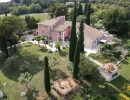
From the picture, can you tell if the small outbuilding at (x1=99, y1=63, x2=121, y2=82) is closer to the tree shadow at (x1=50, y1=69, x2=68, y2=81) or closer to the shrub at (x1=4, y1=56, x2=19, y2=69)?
the tree shadow at (x1=50, y1=69, x2=68, y2=81)

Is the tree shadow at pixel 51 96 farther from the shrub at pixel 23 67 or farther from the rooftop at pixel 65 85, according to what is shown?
the shrub at pixel 23 67

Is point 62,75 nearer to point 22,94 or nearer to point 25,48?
point 22,94

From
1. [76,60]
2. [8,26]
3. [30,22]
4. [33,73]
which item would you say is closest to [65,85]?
[76,60]

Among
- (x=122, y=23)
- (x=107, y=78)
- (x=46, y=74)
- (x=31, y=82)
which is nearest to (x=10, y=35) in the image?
(x=31, y=82)

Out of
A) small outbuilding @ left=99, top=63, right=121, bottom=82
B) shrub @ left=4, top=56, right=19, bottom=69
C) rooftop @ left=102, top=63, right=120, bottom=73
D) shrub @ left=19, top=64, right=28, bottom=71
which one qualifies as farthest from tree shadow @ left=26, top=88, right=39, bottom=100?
rooftop @ left=102, top=63, right=120, bottom=73

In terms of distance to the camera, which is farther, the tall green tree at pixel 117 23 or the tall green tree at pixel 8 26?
the tall green tree at pixel 117 23

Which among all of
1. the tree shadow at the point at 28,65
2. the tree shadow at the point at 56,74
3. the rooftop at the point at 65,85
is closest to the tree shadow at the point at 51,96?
the rooftop at the point at 65,85

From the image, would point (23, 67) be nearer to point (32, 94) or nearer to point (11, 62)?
point (11, 62)
